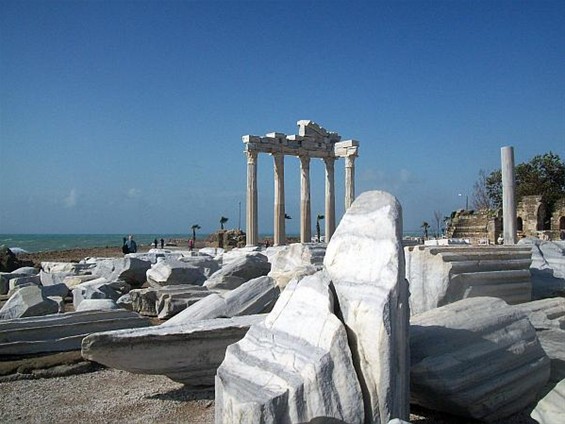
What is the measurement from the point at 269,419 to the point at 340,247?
119cm

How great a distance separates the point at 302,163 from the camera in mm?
25078

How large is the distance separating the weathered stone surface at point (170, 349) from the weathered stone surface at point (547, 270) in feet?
14.8

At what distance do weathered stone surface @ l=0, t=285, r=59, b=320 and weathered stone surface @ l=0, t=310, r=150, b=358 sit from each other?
1.00 m

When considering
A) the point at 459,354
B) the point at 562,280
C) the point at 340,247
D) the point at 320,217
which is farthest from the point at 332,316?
the point at 320,217

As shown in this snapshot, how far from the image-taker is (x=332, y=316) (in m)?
2.99

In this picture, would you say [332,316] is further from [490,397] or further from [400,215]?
[490,397]

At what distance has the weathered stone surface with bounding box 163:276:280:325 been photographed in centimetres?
545

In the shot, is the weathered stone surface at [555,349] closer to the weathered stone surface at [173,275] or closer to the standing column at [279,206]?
the weathered stone surface at [173,275]

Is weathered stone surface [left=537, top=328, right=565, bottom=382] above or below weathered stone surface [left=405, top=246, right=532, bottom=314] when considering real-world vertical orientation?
below

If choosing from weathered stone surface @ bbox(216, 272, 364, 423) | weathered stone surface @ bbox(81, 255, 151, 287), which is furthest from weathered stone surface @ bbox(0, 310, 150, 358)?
weathered stone surface @ bbox(81, 255, 151, 287)

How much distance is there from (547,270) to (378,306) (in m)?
5.79

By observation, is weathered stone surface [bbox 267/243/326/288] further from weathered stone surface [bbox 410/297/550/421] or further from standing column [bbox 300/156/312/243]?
standing column [bbox 300/156/312/243]

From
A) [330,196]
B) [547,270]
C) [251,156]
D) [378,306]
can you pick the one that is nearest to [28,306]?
[378,306]

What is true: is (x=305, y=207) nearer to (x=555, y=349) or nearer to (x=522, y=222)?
(x=522, y=222)
